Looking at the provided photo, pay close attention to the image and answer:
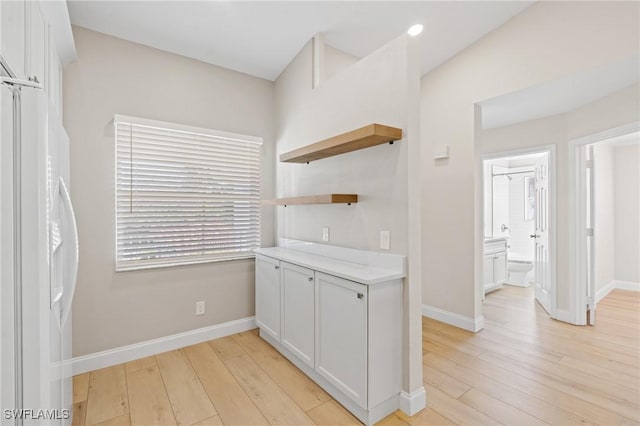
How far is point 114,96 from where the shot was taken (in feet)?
8.30

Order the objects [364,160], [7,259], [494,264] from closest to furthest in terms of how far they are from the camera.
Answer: [7,259]
[364,160]
[494,264]

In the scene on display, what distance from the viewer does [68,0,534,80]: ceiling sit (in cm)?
232

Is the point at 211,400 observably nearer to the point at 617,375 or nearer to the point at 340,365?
the point at 340,365

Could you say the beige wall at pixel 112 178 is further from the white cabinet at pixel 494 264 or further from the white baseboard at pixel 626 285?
the white baseboard at pixel 626 285

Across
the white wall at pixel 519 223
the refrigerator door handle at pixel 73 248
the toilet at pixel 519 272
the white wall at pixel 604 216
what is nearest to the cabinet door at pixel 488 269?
the toilet at pixel 519 272

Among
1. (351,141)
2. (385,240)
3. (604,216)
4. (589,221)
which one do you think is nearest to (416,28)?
(351,141)

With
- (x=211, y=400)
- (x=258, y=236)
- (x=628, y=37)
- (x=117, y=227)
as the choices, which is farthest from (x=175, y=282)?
(x=628, y=37)

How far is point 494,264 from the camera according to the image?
4.60m

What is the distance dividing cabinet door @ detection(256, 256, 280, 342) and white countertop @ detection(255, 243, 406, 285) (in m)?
0.17

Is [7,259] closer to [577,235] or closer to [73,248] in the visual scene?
[73,248]

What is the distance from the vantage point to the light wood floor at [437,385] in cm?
186

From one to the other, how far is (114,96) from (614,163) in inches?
268

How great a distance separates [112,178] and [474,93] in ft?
11.6

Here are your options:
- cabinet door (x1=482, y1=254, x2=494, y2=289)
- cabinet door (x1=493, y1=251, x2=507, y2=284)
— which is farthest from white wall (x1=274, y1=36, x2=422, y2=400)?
cabinet door (x1=493, y1=251, x2=507, y2=284)
